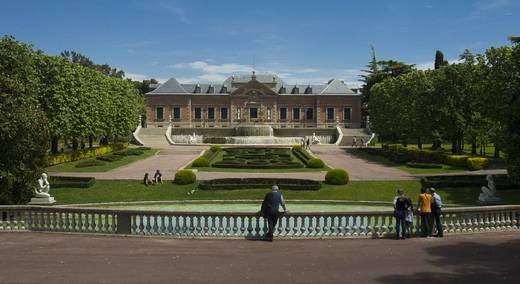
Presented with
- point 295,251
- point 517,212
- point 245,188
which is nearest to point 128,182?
point 245,188

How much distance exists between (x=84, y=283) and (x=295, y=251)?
489 cm

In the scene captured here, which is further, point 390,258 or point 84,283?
point 390,258

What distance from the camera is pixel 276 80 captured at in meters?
95.5

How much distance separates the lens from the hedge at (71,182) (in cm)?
2689

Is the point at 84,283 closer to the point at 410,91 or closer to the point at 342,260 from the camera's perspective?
the point at 342,260

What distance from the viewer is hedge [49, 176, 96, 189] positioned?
88.2 feet

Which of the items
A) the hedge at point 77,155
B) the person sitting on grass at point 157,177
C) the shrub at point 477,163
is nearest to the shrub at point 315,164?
the shrub at point 477,163

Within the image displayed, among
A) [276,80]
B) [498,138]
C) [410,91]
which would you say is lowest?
[498,138]

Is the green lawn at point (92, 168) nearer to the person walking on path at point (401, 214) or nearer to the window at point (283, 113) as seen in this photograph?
the person walking on path at point (401, 214)

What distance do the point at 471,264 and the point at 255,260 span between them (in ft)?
15.2

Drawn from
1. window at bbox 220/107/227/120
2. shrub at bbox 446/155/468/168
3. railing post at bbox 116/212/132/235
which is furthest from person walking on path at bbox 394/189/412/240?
window at bbox 220/107/227/120

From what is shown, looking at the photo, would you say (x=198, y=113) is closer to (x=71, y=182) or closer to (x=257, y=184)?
(x=71, y=182)

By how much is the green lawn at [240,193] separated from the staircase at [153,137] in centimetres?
3983

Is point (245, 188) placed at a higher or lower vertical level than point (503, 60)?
lower
